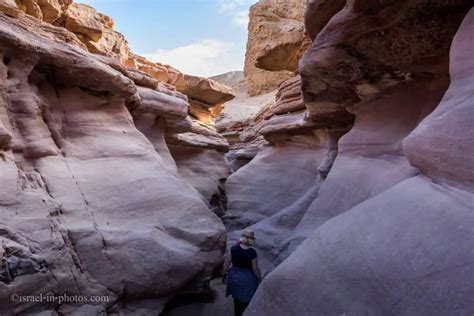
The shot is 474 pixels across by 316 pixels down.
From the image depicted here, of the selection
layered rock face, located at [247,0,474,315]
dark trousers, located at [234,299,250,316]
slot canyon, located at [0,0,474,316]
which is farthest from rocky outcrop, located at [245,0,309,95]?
dark trousers, located at [234,299,250,316]

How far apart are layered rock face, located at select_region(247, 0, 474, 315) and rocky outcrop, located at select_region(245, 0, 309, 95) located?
8.16 meters

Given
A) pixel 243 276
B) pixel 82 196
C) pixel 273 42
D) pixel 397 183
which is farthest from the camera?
pixel 273 42

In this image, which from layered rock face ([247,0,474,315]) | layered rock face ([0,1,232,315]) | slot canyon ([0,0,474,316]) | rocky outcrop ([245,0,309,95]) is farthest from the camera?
rocky outcrop ([245,0,309,95])

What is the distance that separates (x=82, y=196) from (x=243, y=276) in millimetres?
2051

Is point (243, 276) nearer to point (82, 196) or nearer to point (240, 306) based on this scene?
point (240, 306)

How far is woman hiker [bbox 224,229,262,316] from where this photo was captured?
148 inches

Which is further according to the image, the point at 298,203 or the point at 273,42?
the point at 273,42

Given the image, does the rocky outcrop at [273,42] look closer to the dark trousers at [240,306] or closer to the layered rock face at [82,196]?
the layered rock face at [82,196]

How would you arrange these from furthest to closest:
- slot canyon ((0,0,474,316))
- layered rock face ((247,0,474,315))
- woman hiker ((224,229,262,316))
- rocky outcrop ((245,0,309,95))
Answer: rocky outcrop ((245,0,309,95))
woman hiker ((224,229,262,316))
slot canyon ((0,0,474,316))
layered rock face ((247,0,474,315))

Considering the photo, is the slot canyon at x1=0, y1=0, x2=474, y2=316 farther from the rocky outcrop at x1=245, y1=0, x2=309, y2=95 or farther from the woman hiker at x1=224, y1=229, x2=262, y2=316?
the rocky outcrop at x1=245, y1=0, x2=309, y2=95

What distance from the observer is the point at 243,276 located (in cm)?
383

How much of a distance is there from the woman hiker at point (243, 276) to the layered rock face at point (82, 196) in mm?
512

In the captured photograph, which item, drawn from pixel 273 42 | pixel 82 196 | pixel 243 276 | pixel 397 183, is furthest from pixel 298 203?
pixel 273 42

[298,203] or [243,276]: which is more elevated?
[243,276]
